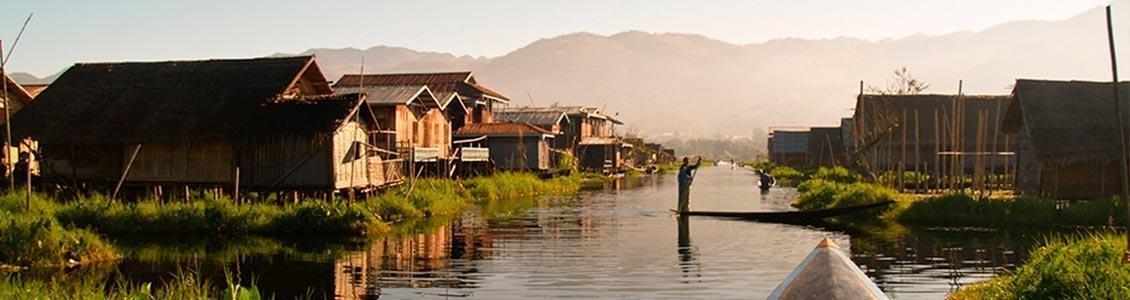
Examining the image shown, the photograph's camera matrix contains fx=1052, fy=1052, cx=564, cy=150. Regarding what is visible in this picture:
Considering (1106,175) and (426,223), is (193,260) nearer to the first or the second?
(426,223)

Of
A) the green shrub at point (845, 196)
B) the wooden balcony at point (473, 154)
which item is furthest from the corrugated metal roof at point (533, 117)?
the green shrub at point (845, 196)

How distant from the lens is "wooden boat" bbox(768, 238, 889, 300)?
624 centimetres

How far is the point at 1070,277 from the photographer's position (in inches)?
399

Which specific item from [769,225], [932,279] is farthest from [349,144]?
[932,279]

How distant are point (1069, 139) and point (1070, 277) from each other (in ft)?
54.0

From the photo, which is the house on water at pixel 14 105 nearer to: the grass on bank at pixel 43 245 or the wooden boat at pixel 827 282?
the grass on bank at pixel 43 245

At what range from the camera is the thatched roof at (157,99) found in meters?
24.3

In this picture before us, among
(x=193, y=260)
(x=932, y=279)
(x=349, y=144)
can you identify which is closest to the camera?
(x=932, y=279)

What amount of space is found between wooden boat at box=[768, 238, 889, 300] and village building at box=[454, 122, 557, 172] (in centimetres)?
3491

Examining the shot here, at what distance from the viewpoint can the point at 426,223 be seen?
2350cm

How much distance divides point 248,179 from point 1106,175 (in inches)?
802

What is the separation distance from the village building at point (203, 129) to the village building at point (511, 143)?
1540cm

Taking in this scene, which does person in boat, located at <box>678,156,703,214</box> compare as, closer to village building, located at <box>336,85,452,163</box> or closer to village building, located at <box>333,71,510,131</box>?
village building, located at <box>336,85,452,163</box>

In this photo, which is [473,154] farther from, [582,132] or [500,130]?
[582,132]
